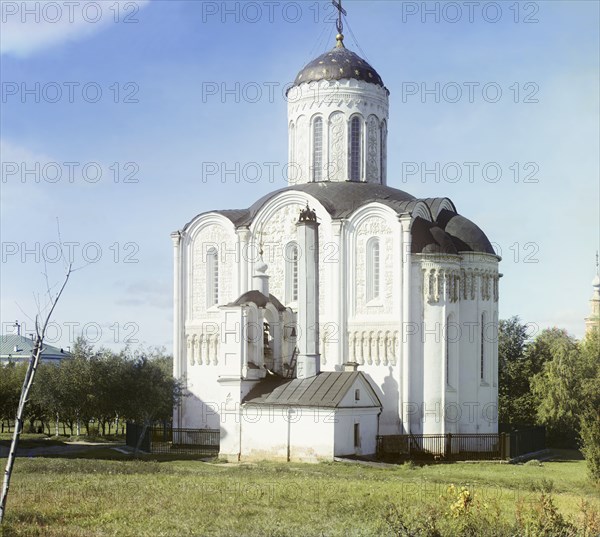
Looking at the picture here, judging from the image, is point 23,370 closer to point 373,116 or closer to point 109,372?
point 109,372

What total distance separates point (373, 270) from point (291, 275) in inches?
133

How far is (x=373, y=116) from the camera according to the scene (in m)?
Result: 37.3

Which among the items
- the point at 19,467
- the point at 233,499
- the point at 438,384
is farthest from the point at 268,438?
the point at 233,499

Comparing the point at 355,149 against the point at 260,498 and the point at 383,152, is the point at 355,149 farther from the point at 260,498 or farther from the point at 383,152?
the point at 260,498

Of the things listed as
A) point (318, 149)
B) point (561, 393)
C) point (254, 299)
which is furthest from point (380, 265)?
point (561, 393)

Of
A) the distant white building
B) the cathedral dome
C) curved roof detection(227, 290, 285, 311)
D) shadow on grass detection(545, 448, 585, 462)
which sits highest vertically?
the cathedral dome

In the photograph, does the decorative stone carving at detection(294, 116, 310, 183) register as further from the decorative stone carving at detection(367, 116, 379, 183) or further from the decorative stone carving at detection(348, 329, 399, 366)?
the decorative stone carving at detection(348, 329, 399, 366)

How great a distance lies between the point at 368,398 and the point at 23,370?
21.7m

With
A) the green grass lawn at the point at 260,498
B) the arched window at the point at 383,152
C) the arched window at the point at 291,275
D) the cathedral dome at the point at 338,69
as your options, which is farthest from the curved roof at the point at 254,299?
the cathedral dome at the point at 338,69

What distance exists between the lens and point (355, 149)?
3697 cm

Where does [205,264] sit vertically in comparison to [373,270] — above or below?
above

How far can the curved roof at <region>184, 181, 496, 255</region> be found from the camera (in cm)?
3284

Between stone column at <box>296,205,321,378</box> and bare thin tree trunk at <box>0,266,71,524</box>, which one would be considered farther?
stone column at <box>296,205,321,378</box>

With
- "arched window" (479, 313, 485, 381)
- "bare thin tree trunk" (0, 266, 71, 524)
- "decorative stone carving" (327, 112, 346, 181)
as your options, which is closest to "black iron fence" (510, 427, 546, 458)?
"arched window" (479, 313, 485, 381)
